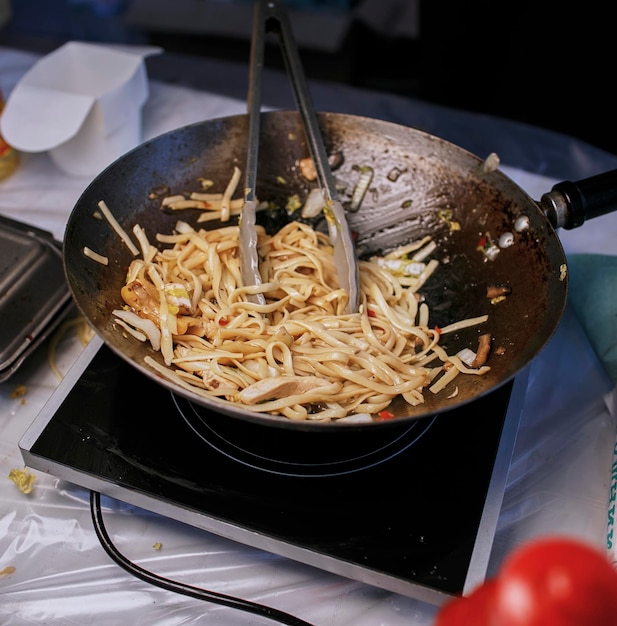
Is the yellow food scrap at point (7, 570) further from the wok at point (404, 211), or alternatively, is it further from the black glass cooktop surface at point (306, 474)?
the wok at point (404, 211)

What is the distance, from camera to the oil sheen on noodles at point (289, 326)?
54.1 inches

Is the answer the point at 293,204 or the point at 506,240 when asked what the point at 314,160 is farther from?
the point at 506,240

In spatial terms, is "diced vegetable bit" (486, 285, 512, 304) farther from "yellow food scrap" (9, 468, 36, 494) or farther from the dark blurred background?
the dark blurred background

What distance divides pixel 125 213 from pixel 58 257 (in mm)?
268

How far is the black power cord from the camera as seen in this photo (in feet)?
3.94

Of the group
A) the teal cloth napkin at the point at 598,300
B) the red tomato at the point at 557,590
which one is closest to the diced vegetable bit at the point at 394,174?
the teal cloth napkin at the point at 598,300

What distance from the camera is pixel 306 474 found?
130 centimetres

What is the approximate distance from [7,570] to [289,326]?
793 millimetres

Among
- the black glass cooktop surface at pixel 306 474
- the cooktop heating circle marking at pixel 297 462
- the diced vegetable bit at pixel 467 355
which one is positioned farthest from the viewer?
the diced vegetable bit at pixel 467 355

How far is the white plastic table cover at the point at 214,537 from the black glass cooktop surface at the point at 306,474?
0.31 ft

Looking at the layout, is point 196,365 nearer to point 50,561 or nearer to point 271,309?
point 271,309

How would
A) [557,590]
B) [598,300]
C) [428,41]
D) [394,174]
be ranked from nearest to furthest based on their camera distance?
[557,590] < [598,300] < [394,174] < [428,41]

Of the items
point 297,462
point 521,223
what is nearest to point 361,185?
point 521,223

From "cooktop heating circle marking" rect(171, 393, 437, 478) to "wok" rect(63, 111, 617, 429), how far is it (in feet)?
0.23
